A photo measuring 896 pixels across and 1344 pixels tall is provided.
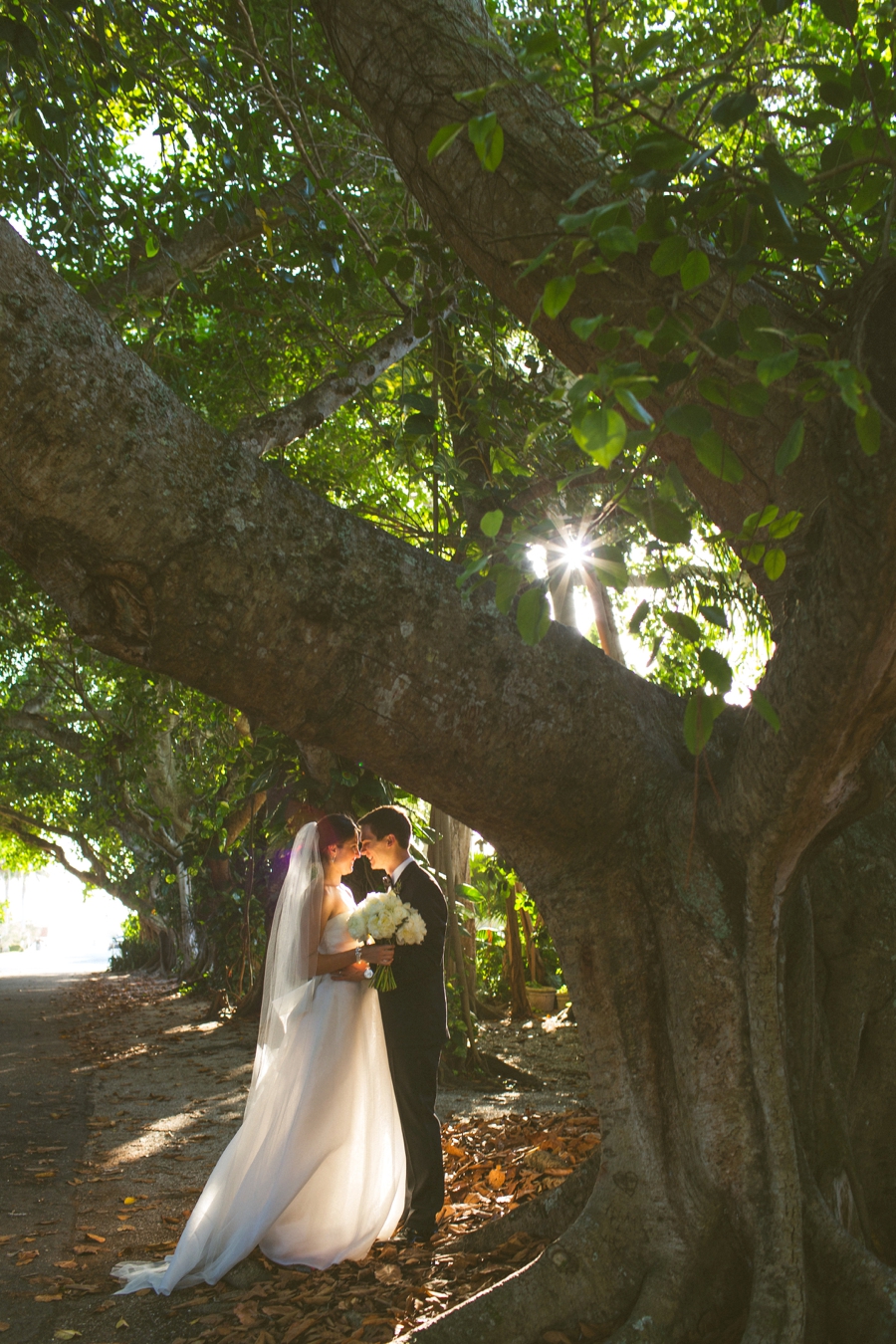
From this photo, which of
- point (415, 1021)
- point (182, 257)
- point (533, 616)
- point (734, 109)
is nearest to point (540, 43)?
point (734, 109)

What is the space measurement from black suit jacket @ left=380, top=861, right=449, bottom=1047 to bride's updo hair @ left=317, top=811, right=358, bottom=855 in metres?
0.55

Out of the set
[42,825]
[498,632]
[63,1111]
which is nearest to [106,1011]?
[42,825]

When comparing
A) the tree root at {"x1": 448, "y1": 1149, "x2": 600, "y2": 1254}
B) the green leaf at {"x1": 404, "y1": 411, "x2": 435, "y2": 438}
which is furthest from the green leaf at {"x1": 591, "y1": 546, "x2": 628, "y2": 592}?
the tree root at {"x1": 448, "y1": 1149, "x2": 600, "y2": 1254}

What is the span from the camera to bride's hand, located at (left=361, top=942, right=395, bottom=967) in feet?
16.0

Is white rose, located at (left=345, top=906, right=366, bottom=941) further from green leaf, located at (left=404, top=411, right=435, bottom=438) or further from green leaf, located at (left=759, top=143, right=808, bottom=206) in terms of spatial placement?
green leaf, located at (left=759, top=143, right=808, bottom=206)

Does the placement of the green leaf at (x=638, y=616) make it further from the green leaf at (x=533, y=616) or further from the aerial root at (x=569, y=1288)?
the aerial root at (x=569, y=1288)

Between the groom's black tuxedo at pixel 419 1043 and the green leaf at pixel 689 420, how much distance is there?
4044 mm

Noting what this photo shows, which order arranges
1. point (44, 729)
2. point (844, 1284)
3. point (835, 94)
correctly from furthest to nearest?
point (44, 729), point (844, 1284), point (835, 94)

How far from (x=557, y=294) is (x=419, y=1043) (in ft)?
14.0

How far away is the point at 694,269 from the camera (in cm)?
166

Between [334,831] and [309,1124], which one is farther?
[334,831]

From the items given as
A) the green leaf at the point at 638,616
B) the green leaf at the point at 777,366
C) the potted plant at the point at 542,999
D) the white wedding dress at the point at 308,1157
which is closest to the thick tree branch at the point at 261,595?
the green leaf at the point at 638,616

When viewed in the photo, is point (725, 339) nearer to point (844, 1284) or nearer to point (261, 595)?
point (261, 595)

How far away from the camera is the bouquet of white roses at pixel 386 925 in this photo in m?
4.76
